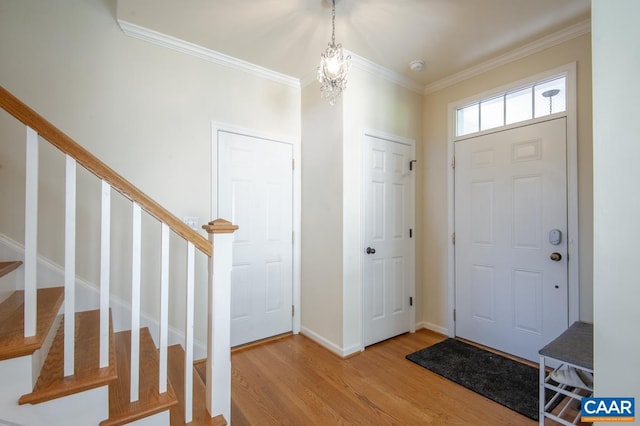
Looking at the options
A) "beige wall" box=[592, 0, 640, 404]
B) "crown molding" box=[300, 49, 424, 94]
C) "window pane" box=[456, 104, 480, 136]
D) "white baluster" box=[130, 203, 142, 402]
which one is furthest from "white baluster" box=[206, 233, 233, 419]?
"window pane" box=[456, 104, 480, 136]

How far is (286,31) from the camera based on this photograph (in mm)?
2172

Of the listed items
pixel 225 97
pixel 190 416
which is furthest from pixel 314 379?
pixel 225 97

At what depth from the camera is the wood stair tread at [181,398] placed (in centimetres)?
136

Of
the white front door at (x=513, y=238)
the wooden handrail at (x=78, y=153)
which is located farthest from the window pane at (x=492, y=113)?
the wooden handrail at (x=78, y=153)

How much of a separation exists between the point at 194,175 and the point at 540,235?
2938 millimetres

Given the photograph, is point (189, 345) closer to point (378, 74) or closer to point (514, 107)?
point (378, 74)

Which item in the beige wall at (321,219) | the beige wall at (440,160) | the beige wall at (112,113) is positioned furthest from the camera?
the beige wall at (321,219)

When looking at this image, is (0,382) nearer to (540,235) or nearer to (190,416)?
(190,416)

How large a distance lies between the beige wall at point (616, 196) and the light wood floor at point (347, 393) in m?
1.12

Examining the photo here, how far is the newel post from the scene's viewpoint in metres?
1.38

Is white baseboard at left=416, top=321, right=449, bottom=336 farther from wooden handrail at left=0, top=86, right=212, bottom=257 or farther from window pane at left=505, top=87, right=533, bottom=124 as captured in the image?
wooden handrail at left=0, top=86, right=212, bottom=257

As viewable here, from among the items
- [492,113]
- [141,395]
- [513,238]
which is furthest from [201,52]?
[513,238]

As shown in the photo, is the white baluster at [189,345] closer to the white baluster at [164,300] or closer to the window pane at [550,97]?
the white baluster at [164,300]

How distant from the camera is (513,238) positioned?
8.09ft
